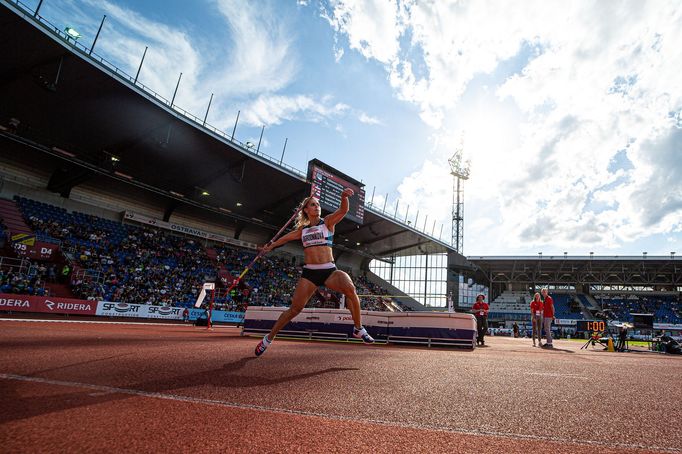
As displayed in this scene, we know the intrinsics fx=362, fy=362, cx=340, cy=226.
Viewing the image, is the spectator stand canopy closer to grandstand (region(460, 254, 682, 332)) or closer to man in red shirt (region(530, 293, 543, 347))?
grandstand (region(460, 254, 682, 332))

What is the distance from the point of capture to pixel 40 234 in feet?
66.9

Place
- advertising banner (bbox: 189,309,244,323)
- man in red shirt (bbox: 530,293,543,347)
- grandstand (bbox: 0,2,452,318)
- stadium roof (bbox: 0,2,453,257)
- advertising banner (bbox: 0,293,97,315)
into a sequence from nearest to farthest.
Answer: man in red shirt (bbox: 530,293,543,347) < advertising banner (bbox: 0,293,97,315) < stadium roof (bbox: 0,2,453,257) < grandstand (bbox: 0,2,452,318) < advertising banner (bbox: 189,309,244,323)

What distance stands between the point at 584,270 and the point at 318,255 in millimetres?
52556

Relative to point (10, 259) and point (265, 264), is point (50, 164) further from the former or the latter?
point (265, 264)

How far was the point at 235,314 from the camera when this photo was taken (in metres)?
24.8

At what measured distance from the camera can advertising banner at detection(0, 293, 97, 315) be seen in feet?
49.7

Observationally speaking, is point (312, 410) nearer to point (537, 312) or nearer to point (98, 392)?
point (98, 392)

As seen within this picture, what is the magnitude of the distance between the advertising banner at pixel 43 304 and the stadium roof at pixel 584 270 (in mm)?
43912

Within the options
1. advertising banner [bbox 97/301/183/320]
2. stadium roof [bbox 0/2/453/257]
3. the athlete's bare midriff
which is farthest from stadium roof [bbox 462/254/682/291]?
the athlete's bare midriff

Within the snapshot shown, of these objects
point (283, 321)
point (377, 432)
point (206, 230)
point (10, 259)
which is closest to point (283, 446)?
point (377, 432)

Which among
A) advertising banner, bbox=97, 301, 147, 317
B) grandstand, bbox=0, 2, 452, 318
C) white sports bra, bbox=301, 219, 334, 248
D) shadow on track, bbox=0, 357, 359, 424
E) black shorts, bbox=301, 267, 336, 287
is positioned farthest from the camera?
advertising banner, bbox=97, 301, 147, 317

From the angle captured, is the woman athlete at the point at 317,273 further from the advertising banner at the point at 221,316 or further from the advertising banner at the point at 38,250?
the advertising banner at the point at 38,250

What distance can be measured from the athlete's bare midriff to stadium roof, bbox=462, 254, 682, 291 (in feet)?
157

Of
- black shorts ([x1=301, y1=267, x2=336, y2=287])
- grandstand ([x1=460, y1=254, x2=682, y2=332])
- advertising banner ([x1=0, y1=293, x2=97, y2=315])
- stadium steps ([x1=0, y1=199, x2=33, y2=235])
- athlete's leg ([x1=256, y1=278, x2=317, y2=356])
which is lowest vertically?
advertising banner ([x1=0, y1=293, x2=97, y2=315])
